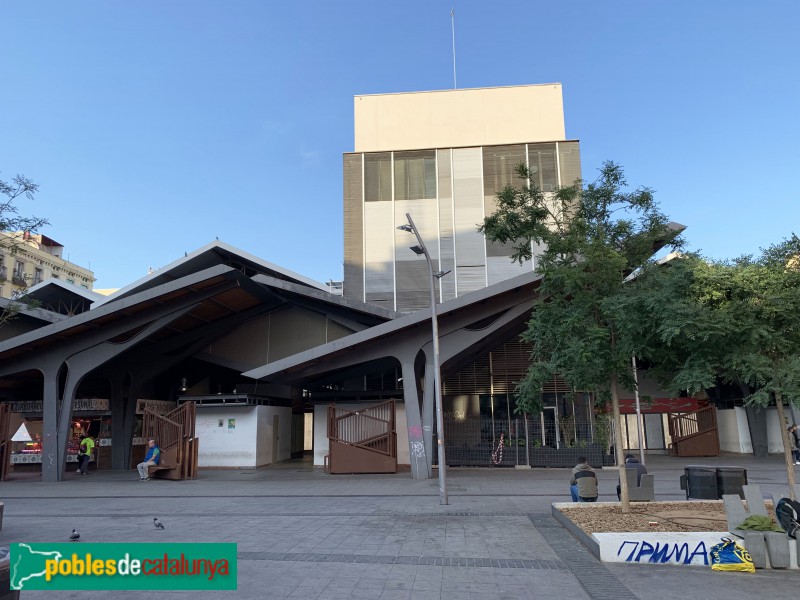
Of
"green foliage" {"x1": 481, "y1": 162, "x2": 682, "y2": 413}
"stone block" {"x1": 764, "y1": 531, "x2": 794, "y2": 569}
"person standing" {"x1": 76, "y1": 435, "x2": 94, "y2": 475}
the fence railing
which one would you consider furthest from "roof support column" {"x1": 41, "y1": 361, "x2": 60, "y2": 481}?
"stone block" {"x1": 764, "y1": 531, "x2": 794, "y2": 569}

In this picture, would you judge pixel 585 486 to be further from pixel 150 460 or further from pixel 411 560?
pixel 150 460

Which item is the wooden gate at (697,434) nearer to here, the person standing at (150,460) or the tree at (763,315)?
the tree at (763,315)

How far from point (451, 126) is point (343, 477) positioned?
30.1 m

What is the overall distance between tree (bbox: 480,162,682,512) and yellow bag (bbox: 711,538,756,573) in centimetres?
257

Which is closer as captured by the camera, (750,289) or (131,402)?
(750,289)

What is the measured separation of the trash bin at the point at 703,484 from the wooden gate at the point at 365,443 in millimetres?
11370

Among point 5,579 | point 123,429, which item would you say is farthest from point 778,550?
point 123,429

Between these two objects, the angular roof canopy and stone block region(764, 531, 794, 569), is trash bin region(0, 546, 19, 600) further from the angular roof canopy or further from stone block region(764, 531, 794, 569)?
the angular roof canopy

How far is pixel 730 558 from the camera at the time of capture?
26.4ft

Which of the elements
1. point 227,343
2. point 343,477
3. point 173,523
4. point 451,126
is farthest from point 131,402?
point 451,126

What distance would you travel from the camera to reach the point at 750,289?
32.9 ft

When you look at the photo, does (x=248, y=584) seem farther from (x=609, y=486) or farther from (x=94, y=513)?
(x=609, y=486)

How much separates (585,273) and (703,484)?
17.8ft

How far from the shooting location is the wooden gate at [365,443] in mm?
21703
